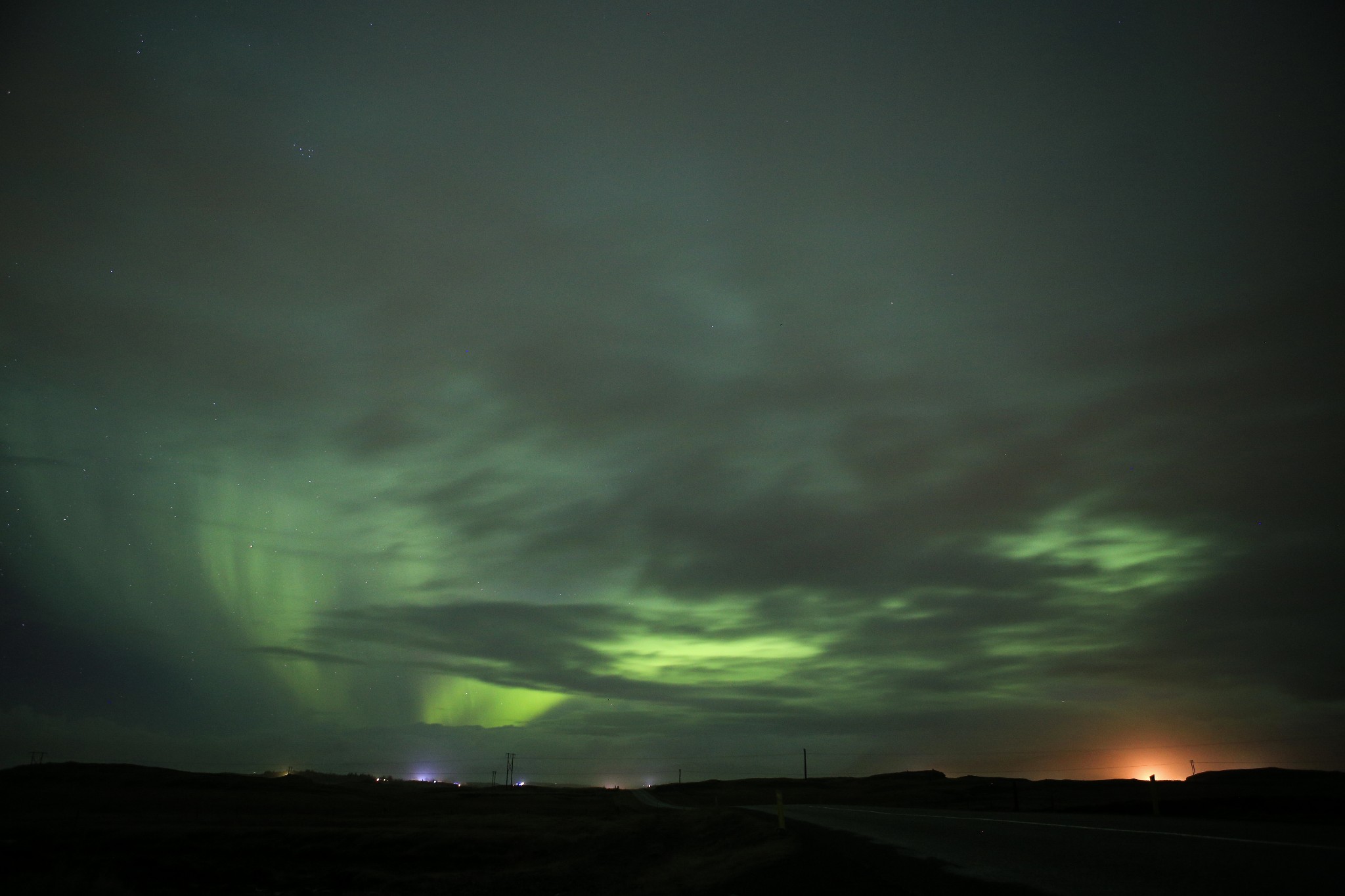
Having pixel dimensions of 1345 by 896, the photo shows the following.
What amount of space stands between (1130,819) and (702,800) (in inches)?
→ 3073

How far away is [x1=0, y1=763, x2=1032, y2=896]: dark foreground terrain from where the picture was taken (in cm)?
1964

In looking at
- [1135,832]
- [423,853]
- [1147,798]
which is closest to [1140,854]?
[1135,832]

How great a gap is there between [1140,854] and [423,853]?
132 feet

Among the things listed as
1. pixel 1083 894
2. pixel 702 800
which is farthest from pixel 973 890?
pixel 702 800

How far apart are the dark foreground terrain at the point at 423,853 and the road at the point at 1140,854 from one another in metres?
1.28

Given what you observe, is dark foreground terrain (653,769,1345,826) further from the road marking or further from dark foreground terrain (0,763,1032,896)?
→ dark foreground terrain (0,763,1032,896)

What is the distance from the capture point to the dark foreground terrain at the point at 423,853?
64.4ft

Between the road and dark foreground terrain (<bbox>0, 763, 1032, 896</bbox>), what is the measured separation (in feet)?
Answer: 4.19

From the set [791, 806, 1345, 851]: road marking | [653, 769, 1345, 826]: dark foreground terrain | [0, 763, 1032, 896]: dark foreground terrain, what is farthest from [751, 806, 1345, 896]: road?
[653, 769, 1345, 826]: dark foreground terrain

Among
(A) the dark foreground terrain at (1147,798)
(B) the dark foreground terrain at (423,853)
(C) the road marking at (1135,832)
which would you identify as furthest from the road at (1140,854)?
(A) the dark foreground terrain at (1147,798)

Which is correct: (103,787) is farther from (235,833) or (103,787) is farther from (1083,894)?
(1083,894)

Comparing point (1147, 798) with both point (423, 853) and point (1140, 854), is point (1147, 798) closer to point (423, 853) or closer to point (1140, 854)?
point (423, 853)

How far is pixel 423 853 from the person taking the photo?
4481 centimetres

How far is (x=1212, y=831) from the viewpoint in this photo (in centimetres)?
1944
